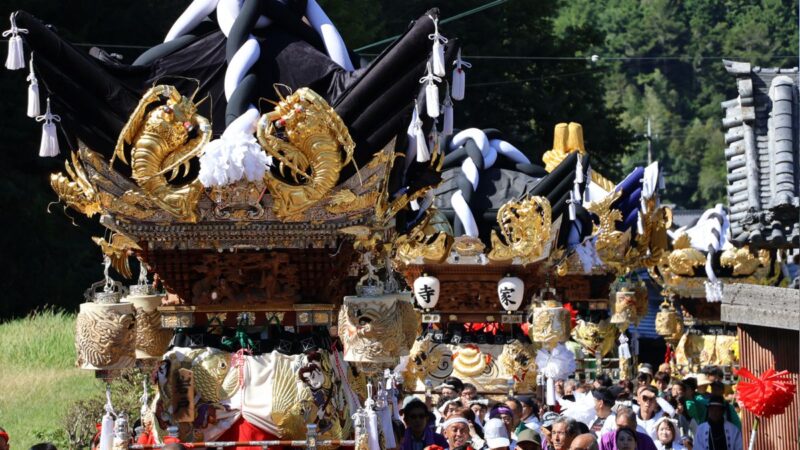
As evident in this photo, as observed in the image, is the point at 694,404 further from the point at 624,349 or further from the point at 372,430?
the point at 624,349

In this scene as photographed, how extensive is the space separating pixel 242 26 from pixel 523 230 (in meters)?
5.95

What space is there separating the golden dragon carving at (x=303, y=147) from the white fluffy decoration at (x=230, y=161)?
0.13 metres

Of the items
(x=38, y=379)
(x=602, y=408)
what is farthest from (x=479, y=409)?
(x=38, y=379)

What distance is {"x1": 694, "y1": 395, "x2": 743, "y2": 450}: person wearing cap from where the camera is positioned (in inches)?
531

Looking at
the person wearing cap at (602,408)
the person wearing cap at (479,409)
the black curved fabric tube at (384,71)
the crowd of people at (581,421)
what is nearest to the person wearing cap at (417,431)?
the crowd of people at (581,421)

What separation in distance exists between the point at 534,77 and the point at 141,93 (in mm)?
29226

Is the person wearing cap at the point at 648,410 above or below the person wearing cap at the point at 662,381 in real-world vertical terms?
below

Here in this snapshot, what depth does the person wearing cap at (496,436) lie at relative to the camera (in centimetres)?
1031

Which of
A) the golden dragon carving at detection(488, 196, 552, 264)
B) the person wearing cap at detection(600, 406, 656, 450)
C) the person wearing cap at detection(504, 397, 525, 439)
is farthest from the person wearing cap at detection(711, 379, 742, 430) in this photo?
the golden dragon carving at detection(488, 196, 552, 264)

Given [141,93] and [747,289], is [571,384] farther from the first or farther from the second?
[141,93]

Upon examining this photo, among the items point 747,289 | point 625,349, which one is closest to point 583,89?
point 625,349

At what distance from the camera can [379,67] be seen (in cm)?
1023

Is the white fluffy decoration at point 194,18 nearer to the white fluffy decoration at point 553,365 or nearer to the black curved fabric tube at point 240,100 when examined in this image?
the black curved fabric tube at point 240,100

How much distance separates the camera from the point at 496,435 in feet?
34.1
